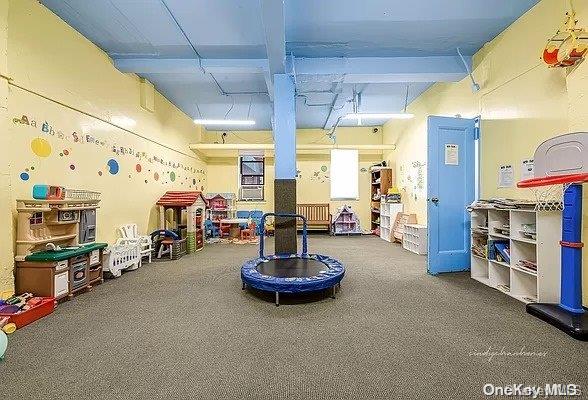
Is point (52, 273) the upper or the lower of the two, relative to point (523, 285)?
upper

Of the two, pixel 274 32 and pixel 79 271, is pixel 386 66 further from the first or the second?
pixel 79 271

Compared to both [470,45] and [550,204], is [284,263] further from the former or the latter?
[470,45]

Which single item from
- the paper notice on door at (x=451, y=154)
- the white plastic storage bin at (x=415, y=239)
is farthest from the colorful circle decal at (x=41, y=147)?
the white plastic storage bin at (x=415, y=239)

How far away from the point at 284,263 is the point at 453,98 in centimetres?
473

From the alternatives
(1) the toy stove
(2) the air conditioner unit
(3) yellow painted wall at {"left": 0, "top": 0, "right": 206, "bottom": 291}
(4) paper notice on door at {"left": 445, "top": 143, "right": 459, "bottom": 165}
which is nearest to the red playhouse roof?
(3) yellow painted wall at {"left": 0, "top": 0, "right": 206, "bottom": 291}

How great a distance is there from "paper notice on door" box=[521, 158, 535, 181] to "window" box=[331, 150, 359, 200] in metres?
6.14

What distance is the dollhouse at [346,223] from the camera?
938cm

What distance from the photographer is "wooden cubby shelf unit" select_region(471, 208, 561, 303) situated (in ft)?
10.1

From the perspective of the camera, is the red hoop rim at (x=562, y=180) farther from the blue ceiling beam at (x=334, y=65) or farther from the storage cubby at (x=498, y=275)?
the blue ceiling beam at (x=334, y=65)

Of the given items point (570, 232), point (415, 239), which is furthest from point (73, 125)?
point (415, 239)

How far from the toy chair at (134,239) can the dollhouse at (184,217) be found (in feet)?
1.82

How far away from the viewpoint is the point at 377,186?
964cm

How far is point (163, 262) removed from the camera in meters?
5.54

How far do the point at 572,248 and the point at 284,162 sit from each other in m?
3.91
